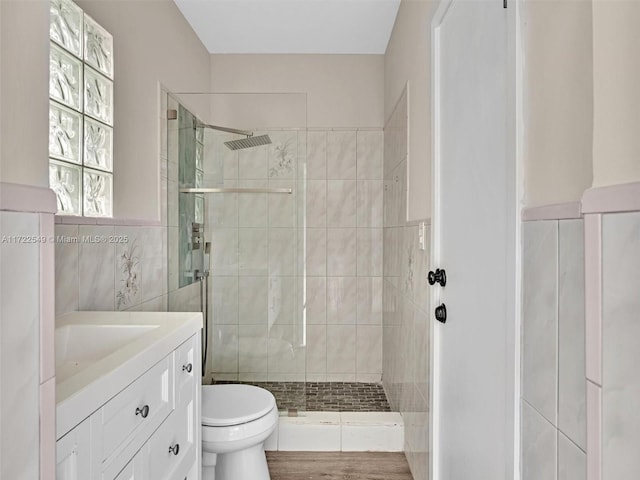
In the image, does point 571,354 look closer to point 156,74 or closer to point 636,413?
point 636,413

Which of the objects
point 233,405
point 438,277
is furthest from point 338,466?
point 438,277

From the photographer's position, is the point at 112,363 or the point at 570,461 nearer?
the point at 570,461

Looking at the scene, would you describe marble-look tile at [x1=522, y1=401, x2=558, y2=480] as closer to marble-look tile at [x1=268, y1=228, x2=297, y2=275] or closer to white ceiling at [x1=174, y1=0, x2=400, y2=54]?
marble-look tile at [x1=268, y1=228, x2=297, y2=275]

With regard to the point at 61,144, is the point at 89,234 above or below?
below

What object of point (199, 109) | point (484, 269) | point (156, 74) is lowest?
point (484, 269)

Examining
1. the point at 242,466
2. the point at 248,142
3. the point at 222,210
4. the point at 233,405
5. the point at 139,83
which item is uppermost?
the point at 139,83

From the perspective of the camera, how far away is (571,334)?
2.40 ft

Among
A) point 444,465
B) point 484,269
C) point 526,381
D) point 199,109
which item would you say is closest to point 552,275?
point 526,381

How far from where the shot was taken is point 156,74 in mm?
2367

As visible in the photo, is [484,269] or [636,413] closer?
[636,413]

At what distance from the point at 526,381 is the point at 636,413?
42 cm

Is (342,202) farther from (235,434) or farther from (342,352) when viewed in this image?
(235,434)

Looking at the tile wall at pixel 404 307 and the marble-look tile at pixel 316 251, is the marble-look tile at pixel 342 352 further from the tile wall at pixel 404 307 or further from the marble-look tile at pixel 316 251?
the marble-look tile at pixel 316 251

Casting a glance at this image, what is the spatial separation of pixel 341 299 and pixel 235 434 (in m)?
1.66
